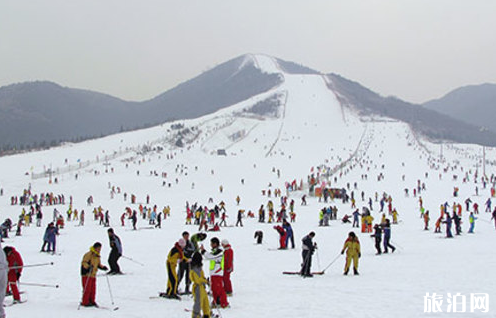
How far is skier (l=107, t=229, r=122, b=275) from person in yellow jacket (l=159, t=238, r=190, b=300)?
243 centimetres

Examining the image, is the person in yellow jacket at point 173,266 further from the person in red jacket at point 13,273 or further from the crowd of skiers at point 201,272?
the person in red jacket at point 13,273

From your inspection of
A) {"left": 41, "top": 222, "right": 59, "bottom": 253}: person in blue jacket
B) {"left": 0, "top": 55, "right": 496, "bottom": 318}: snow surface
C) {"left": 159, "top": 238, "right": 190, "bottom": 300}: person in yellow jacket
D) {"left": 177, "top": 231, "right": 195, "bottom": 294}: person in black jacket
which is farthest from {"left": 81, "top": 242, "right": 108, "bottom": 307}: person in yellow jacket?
{"left": 41, "top": 222, "right": 59, "bottom": 253}: person in blue jacket

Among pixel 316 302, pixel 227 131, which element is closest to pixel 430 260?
pixel 316 302

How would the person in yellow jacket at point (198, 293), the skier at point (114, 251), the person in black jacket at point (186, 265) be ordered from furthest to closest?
1. the skier at point (114, 251)
2. the person in black jacket at point (186, 265)
3. the person in yellow jacket at point (198, 293)

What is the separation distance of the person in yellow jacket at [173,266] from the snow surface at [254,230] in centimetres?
22

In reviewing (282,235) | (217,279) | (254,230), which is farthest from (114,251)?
(254,230)

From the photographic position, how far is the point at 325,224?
77.0ft

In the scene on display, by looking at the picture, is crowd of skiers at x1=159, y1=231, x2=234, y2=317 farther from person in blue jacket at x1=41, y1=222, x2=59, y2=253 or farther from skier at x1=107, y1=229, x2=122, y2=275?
person in blue jacket at x1=41, y1=222, x2=59, y2=253

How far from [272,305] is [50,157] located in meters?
60.4

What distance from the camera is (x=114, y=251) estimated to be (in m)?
11.5

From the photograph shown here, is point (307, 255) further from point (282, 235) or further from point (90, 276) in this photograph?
point (90, 276)

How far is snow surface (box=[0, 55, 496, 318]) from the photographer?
9.04 metres

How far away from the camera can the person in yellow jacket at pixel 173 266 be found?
353 inches

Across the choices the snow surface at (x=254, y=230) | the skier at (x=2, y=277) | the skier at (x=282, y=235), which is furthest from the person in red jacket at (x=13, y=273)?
the skier at (x=282, y=235)
